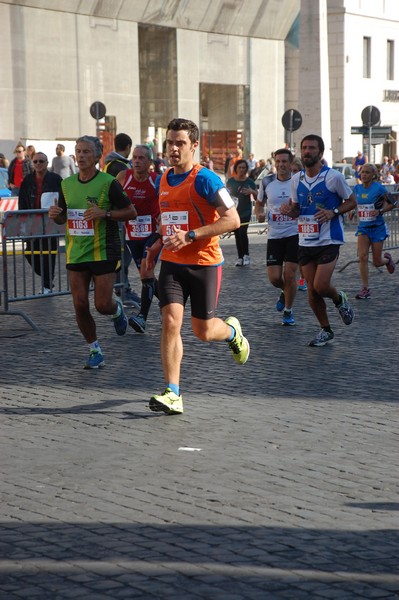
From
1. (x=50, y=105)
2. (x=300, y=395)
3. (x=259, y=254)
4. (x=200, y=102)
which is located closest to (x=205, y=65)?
(x=200, y=102)

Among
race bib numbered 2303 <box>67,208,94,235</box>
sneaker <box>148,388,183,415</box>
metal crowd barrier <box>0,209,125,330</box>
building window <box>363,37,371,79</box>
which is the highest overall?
building window <box>363,37,371,79</box>

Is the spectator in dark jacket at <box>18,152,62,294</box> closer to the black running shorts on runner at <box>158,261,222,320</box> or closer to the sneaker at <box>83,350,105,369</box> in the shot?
the sneaker at <box>83,350,105,369</box>

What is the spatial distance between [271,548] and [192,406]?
3.17 m

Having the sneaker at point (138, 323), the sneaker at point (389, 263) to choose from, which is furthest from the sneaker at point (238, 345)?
the sneaker at point (389, 263)

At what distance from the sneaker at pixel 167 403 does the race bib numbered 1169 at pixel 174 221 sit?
990 millimetres

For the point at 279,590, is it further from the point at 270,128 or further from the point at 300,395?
the point at 270,128

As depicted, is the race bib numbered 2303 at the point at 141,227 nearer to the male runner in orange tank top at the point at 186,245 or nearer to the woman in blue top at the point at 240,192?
the male runner in orange tank top at the point at 186,245

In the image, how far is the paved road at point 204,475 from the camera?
181 inches

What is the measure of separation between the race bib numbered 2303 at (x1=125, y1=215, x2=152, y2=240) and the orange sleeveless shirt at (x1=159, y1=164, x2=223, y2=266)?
4376 millimetres

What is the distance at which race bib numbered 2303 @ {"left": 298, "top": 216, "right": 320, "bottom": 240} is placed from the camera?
35.3ft

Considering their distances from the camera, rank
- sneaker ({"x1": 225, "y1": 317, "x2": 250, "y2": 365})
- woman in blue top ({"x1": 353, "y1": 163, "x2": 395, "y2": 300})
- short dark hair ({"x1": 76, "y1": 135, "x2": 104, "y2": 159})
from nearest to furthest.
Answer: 1. sneaker ({"x1": 225, "y1": 317, "x2": 250, "y2": 365})
2. short dark hair ({"x1": 76, "y1": 135, "x2": 104, "y2": 159})
3. woman in blue top ({"x1": 353, "y1": 163, "x2": 395, "y2": 300})

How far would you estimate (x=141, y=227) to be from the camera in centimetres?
1245

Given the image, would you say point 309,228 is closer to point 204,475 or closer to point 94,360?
point 94,360

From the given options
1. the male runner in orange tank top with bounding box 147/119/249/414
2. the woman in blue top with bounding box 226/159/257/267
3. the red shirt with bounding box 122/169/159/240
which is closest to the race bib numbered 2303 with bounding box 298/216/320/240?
the red shirt with bounding box 122/169/159/240
